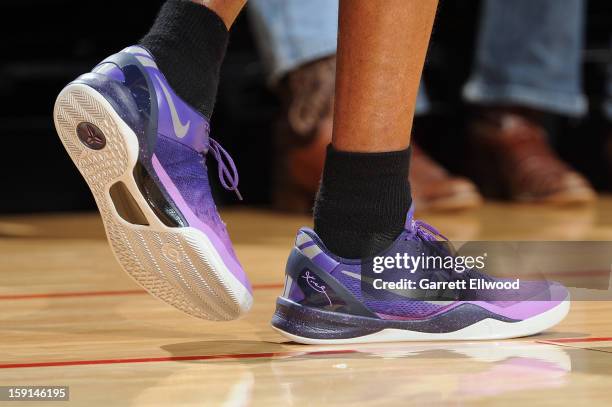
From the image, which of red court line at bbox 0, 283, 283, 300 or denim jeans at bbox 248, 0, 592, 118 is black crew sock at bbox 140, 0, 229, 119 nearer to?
red court line at bbox 0, 283, 283, 300

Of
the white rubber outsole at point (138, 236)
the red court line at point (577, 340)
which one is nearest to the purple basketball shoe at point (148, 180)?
the white rubber outsole at point (138, 236)

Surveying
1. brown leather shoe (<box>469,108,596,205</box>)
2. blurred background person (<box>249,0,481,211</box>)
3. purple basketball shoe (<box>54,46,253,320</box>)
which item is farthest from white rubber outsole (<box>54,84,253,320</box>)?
brown leather shoe (<box>469,108,596,205</box>)

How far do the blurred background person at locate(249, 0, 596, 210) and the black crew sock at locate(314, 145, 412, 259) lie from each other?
862mm

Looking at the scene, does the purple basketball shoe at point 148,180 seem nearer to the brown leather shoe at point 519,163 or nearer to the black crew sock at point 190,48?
the black crew sock at point 190,48

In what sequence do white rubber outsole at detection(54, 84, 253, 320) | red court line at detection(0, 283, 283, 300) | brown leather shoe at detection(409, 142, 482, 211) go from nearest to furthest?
white rubber outsole at detection(54, 84, 253, 320) < red court line at detection(0, 283, 283, 300) < brown leather shoe at detection(409, 142, 482, 211)

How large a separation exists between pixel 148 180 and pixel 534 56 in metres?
1.28

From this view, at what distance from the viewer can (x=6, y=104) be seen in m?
1.99

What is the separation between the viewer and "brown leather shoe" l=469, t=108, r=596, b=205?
1.79 m

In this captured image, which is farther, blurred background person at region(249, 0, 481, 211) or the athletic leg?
blurred background person at region(249, 0, 481, 211)

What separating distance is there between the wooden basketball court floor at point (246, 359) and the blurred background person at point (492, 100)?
60cm

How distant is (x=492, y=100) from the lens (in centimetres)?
189

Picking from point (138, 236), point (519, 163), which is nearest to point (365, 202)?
point (138, 236)

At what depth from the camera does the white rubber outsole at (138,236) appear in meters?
0.72

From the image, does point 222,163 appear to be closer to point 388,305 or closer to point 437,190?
point 388,305
